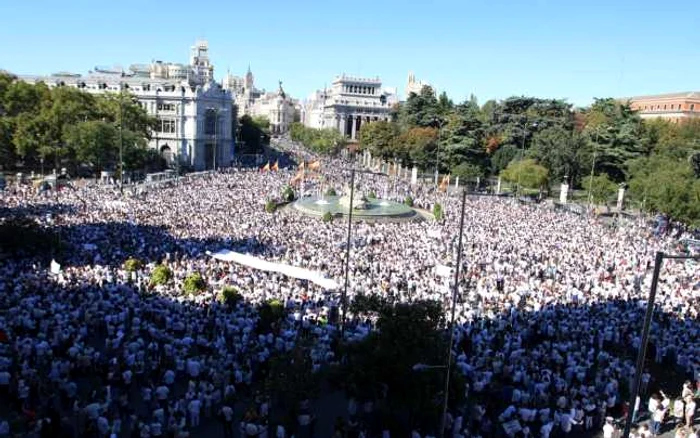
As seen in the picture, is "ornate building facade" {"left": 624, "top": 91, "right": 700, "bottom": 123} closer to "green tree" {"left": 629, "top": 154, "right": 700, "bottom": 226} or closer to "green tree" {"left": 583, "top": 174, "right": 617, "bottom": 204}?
"green tree" {"left": 583, "top": 174, "right": 617, "bottom": 204}

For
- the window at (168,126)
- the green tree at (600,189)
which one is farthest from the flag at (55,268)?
the window at (168,126)

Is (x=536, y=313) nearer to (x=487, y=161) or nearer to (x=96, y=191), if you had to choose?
(x=96, y=191)

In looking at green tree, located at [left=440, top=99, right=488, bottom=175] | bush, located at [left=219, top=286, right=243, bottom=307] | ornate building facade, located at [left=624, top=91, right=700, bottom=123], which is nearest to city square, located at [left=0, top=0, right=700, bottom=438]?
bush, located at [left=219, top=286, right=243, bottom=307]

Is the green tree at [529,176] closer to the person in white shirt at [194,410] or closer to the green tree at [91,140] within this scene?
the green tree at [91,140]

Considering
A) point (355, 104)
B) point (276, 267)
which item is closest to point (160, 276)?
point (276, 267)

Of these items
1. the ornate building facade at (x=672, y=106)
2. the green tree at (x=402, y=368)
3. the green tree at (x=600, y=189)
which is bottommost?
the green tree at (x=402, y=368)

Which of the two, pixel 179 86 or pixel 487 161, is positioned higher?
pixel 179 86

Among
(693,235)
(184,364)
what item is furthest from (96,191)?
(693,235)
